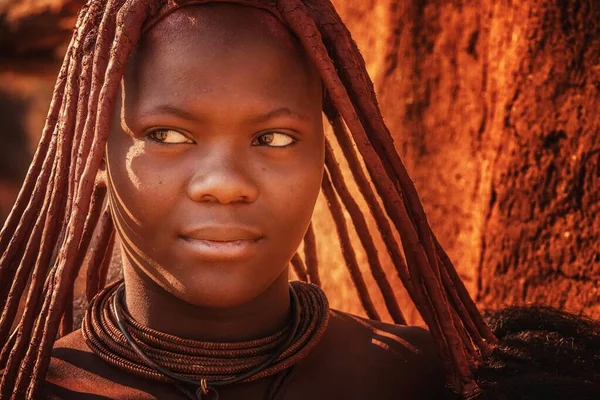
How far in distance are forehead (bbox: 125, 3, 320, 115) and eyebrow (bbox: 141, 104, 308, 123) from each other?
2 centimetres

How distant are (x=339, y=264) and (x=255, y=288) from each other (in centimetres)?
125

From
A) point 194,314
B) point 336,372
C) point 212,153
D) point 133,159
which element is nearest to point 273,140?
Answer: point 212,153

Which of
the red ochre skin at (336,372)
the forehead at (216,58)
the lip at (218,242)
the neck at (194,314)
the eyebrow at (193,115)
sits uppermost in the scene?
the forehead at (216,58)

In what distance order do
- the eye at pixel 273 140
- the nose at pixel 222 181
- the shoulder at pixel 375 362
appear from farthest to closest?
the shoulder at pixel 375 362, the eye at pixel 273 140, the nose at pixel 222 181

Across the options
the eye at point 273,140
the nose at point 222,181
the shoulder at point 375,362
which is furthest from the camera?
the shoulder at point 375,362

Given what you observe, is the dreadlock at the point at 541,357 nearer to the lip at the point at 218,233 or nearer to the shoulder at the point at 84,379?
the lip at the point at 218,233

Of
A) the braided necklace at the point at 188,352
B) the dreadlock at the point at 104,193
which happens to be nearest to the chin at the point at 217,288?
the braided necklace at the point at 188,352

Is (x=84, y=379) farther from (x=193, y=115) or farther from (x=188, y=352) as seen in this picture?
(x=193, y=115)

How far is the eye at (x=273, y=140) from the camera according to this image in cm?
191

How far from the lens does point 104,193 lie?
7.39 ft

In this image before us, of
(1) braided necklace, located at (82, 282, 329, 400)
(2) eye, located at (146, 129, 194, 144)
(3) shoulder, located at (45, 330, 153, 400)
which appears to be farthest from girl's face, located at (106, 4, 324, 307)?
(3) shoulder, located at (45, 330, 153, 400)

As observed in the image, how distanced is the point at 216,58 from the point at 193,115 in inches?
4.8

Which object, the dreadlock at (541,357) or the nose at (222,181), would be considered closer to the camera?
the nose at (222,181)

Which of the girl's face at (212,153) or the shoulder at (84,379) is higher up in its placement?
the girl's face at (212,153)
